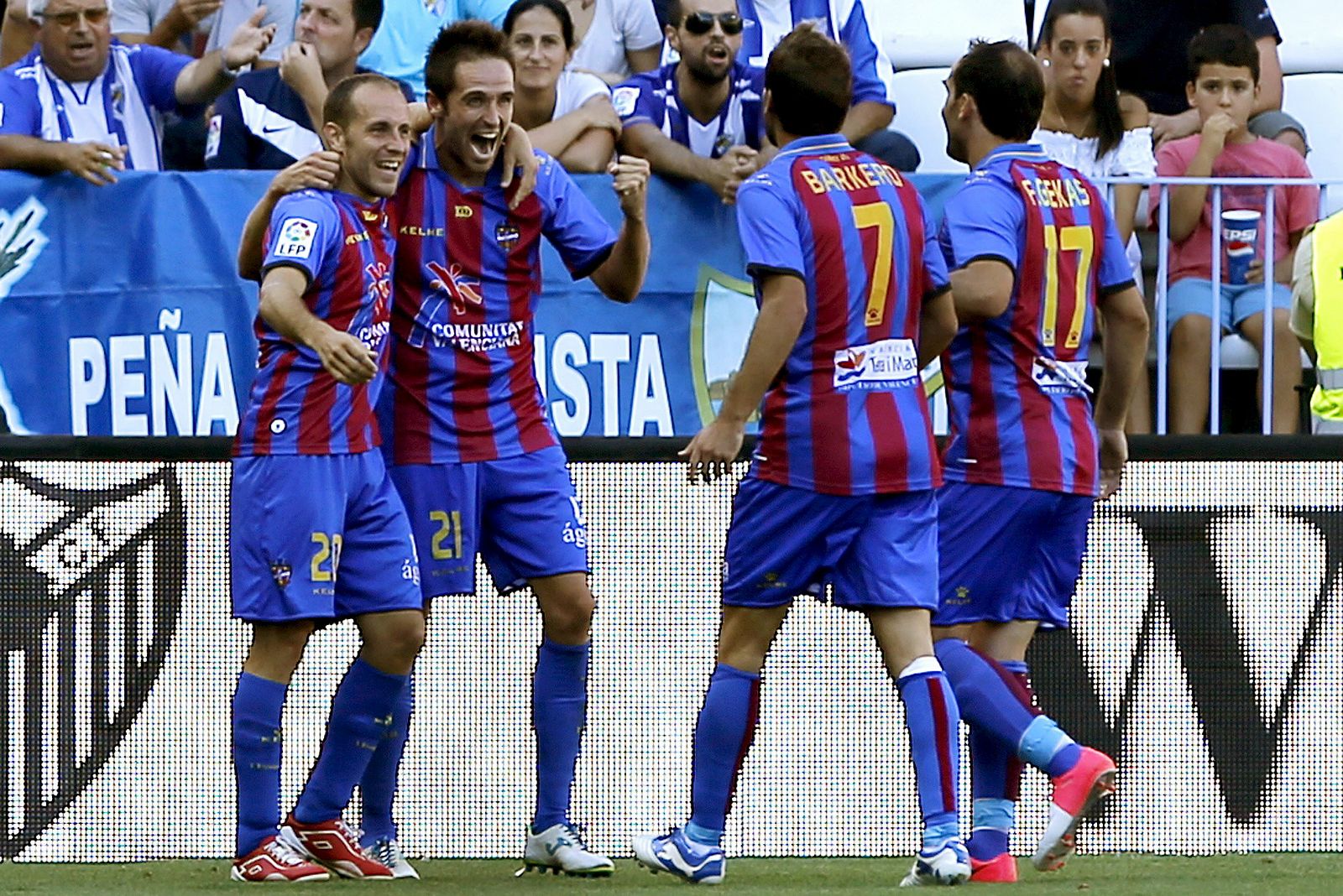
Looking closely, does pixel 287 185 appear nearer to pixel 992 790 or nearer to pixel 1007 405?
pixel 1007 405

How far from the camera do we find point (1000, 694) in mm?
5789

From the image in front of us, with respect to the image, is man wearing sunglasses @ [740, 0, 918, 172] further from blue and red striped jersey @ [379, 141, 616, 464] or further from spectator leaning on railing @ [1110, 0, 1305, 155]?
blue and red striped jersey @ [379, 141, 616, 464]

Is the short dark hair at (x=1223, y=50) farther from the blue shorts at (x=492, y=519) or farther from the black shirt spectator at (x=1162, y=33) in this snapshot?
the blue shorts at (x=492, y=519)

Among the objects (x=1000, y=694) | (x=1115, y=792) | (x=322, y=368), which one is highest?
(x=322, y=368)

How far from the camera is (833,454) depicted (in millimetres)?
5613

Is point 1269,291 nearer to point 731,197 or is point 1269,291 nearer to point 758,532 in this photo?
point 731,197

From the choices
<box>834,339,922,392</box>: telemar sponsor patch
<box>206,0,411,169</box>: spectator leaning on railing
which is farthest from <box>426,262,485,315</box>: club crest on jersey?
<box>206,0,411,169</box>: spectator leaning on railing

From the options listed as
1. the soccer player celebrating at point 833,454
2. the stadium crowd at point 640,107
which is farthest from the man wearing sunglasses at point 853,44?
the soccer player celebrating at point 833,454

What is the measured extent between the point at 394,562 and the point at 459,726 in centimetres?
108

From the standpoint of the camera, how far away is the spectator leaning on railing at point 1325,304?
7.18 metres

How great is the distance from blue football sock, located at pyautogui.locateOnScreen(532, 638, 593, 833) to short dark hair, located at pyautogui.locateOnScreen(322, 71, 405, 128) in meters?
1.49

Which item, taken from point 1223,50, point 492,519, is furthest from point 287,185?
point 1223,50

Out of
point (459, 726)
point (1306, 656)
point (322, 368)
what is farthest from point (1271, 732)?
point (322, 368)

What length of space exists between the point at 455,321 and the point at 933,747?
1679 mm
